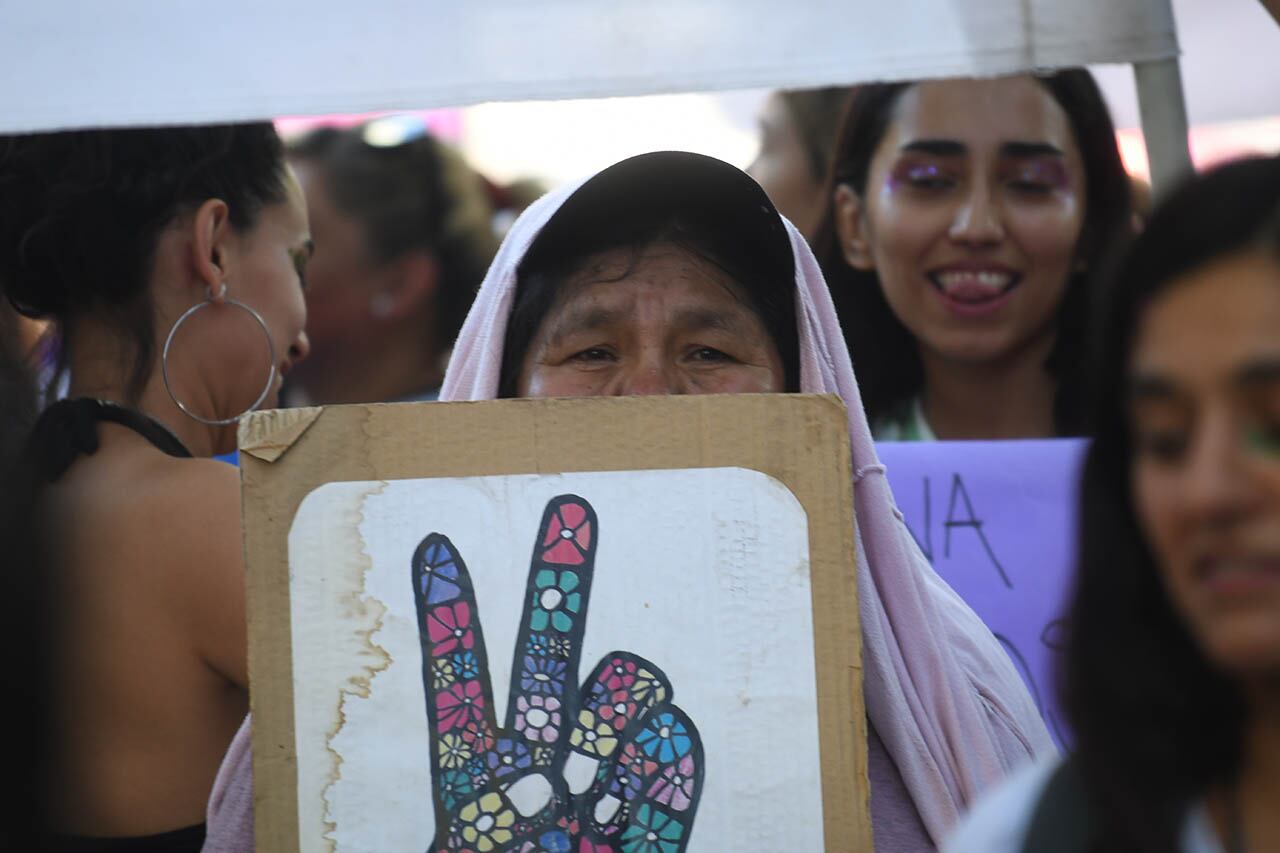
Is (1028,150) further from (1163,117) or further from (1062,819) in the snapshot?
(1062,819)

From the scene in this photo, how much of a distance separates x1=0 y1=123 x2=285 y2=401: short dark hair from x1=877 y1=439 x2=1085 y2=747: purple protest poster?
48.7 inches

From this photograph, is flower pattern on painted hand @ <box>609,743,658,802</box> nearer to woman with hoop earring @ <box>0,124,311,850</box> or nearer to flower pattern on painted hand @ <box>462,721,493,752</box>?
flower pattern on painted hand @ <box>462,721,493,752</box>

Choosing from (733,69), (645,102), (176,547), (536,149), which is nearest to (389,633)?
(176,547)

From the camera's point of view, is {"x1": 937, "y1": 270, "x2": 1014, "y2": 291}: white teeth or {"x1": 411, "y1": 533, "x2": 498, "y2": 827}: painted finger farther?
{"x1": 937, "y1": 270, "x2": 1014, "y2": 291}: white teeth

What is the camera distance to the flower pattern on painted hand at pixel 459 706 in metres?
1.41

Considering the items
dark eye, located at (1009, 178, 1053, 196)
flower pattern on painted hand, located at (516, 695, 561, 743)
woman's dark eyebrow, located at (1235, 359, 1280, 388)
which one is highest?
dark eye, located at (1009, 178, 1053, 196)

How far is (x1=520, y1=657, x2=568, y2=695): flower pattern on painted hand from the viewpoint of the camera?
1.41m

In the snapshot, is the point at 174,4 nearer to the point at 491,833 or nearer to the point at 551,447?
the point at 551,447

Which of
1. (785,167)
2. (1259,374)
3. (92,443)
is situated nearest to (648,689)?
(1259,374)

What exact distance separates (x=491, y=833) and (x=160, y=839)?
721 millimetres

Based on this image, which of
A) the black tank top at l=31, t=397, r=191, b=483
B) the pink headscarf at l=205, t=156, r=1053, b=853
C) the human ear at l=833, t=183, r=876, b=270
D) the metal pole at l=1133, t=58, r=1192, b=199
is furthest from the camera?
the human ear at l=833, t=183, r=876, b=270

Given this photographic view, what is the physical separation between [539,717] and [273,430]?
1.16ft

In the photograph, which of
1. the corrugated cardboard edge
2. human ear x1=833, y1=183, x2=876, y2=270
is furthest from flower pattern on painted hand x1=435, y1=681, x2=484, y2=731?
human ear x1=833, y1=183, x2=876, y2=270

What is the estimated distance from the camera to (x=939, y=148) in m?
2.92
